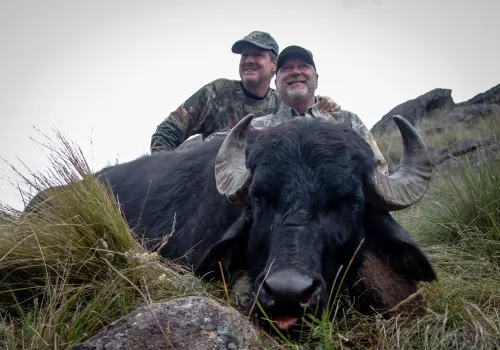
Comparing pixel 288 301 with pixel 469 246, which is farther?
pixel 469 246

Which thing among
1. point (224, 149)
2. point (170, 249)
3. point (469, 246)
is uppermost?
point (224, 149)

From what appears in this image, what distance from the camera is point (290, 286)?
2916 mm

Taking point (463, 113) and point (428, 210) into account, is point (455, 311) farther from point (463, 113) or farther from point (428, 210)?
point (463, 113)

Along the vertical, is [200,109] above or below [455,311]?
above

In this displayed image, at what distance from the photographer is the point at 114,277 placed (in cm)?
355

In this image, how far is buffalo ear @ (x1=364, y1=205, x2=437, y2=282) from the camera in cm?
397

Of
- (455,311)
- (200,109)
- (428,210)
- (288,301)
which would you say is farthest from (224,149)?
(200,109)

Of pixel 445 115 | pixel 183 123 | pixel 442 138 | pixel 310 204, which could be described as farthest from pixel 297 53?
pixel 445 115

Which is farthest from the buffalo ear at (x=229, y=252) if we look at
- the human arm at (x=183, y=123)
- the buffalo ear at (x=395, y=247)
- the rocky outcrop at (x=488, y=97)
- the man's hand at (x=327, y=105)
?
the rocky outcrop at (x=488, y=97)

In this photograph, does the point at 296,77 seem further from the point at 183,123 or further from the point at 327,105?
the point at 183,123

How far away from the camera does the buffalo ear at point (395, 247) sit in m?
3.97

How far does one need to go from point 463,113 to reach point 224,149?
57.7 ft

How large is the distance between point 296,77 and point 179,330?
229 inches

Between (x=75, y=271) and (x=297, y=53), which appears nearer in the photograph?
(x=75, y=271)
